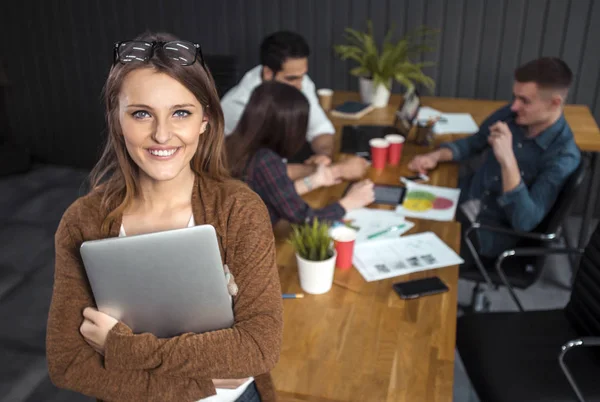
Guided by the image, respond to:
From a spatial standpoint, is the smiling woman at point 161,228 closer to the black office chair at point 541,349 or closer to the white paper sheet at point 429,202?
the black office chair at point 541,349

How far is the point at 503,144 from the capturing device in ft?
8.06

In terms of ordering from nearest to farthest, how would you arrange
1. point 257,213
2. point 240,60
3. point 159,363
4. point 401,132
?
point 159,363 → point 257,213 → point 401,132 → point 240,60

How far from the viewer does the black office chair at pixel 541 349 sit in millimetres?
1789

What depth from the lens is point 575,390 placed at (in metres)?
1.69

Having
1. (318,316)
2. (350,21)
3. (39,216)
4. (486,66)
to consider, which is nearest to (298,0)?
(350,21)

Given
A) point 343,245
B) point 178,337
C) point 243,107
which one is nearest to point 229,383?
point 178,337

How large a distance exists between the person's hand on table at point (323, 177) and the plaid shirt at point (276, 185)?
0.38 metres

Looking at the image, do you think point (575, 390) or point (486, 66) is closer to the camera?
point (575, 390)

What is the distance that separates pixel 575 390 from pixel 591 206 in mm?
1897

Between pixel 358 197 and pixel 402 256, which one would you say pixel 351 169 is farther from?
pixel 402 256

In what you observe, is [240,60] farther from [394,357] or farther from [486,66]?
[394,357]

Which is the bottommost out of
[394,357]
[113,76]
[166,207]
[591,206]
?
[591,206]

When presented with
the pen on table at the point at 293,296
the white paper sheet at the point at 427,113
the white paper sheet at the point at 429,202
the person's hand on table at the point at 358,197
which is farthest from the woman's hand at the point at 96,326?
the white paper sheet at the point at 427,113

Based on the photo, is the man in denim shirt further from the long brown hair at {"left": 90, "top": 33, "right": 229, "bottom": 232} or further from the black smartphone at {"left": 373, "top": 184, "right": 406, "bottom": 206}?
the long brown hair at {"left": 90, "top": 33, "right": 229, "bottom": 232}
